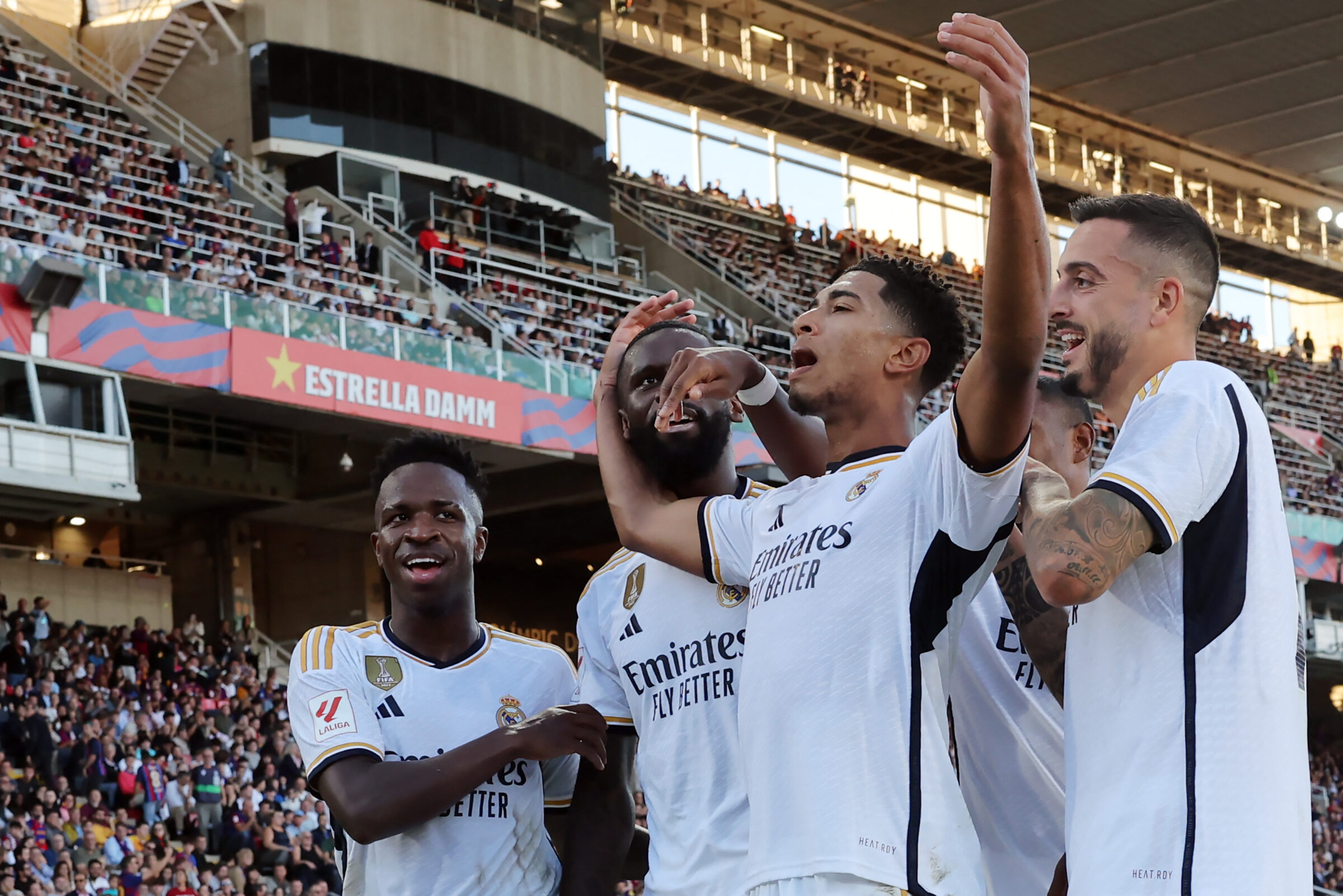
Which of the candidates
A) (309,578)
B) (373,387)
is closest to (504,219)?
(309,578)

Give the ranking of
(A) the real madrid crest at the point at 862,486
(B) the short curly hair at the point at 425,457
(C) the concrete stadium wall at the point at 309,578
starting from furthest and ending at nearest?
(C) the concrete stadium wall at the point at 309,578 → (B) the short curly hair at the point at 425,457 → (A) the real madrid crest at the point at 862,486

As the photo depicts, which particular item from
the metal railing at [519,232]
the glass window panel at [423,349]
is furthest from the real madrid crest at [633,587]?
the metal railing at [519,232]

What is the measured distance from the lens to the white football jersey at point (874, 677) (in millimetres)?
3078

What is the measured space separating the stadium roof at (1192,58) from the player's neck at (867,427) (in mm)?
33440

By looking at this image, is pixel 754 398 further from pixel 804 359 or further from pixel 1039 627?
pixel 1039 627

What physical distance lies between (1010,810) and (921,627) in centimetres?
72

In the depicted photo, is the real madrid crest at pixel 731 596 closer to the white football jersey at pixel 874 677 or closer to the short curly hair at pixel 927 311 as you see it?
the white football jersey at pixel 874 677

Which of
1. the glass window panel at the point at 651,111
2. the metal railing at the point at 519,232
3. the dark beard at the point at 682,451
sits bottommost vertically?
the dark beard at the point at 682,451

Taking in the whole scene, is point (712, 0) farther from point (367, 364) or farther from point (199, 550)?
point (367, 364)

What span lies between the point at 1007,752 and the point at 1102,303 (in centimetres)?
107

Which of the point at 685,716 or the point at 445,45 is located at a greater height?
the point at 445,45

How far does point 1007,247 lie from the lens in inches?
114

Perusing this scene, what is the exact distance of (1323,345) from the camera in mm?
51469

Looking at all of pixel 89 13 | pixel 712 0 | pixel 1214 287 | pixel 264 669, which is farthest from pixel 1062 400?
pixel 712 0
